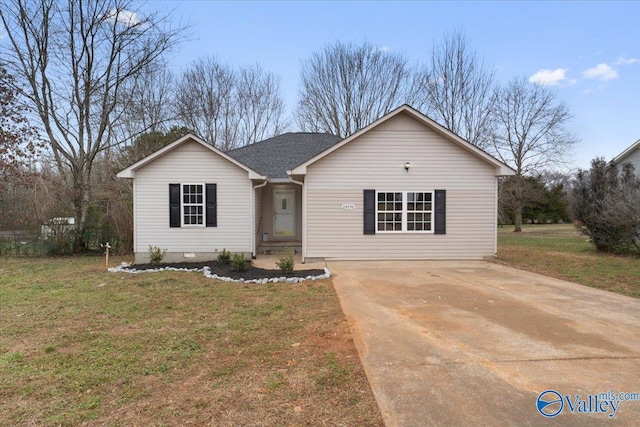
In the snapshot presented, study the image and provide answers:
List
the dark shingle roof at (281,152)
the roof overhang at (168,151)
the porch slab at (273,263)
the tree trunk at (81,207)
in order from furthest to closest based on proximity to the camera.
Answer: the dark shingle roof at (281,152) < the tree trunk at (81,207) < the roof overhang at (168,151) < the porch slab at (273,263)

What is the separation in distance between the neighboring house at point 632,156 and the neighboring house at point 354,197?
10.8 metres

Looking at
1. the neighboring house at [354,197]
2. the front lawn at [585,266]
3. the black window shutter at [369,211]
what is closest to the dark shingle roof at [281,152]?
the neighboring house at [354,197]

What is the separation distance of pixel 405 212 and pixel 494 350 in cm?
689

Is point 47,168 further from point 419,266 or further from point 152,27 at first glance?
point 419,266

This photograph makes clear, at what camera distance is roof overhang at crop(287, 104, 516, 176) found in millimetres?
10031

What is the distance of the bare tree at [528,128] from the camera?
909 inches

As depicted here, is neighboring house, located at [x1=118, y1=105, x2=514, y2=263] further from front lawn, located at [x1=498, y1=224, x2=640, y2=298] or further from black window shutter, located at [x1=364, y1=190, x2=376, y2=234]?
front lawn, located at [x1=498, y1=224, x2=640, y2=298]

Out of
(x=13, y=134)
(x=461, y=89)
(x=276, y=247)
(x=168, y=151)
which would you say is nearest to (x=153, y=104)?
(x=13, y=134)

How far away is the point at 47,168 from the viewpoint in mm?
14633

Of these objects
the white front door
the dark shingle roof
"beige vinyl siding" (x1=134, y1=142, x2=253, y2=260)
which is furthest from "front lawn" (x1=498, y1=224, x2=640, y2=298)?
"beige vinyl siding" (x1=134, y1=142, x2=253, y2=260)

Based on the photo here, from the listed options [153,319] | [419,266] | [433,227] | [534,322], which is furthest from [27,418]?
→ [433,227]

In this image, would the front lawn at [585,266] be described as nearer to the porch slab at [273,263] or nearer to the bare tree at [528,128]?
the porch slab at [273,263]

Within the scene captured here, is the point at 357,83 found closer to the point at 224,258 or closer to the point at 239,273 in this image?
the point at 224,258

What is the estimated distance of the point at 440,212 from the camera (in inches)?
411
